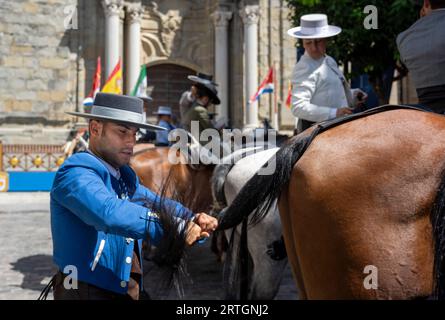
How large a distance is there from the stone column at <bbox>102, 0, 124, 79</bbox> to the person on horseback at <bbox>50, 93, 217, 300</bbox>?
16.2 m

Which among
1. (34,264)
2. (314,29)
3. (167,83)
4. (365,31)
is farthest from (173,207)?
(167,83)

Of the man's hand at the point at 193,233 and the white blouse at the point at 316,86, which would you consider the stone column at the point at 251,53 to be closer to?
the white blouse at the point at 316,86

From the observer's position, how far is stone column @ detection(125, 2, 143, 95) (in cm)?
1862

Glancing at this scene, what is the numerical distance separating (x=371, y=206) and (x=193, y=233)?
744mm

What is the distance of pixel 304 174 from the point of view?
2.20 meters

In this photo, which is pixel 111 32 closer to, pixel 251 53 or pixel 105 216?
pixel 251 53

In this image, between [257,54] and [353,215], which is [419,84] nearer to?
[353,215]

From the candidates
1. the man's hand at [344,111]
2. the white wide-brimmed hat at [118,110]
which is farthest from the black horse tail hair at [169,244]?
the man's hand at [344,111]

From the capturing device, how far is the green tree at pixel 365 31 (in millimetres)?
10104

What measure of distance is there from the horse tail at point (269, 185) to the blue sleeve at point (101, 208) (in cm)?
63

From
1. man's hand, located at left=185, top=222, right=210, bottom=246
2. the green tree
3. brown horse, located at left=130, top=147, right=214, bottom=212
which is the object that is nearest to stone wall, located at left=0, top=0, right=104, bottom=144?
the green tree

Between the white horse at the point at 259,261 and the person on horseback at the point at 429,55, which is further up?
the person on horseback at the point at 429,55

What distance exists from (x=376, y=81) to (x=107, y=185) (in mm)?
12029

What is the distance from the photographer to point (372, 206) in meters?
2.01
